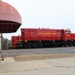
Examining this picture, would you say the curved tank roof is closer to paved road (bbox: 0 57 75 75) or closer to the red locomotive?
paved road (bbox: 0 57 75 75)

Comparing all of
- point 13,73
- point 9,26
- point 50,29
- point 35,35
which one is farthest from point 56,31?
point 13,73


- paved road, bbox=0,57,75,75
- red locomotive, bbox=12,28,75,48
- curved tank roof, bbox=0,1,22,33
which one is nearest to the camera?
paved road, bbox=0,57,75,75

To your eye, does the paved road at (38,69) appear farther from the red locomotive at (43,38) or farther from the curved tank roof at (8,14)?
the red locomotive at (43,38)

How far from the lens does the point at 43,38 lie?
49.7 metres

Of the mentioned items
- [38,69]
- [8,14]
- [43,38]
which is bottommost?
[38,69]

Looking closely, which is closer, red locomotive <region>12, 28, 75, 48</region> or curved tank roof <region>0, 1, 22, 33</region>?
curved tank roof <region>0, 1, 22, 33</region>

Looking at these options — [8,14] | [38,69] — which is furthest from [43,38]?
[38,69]

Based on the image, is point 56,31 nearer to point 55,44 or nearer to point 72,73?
point 55,44

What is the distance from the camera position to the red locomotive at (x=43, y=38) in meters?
47.9

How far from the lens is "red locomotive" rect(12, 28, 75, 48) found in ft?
157

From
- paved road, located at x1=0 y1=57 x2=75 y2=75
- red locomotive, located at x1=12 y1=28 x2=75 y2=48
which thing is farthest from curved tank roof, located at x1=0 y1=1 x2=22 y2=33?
red locomotive, located at x1=12 y1=28 x2=75 y2=48

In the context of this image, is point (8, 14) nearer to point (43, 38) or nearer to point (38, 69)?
point (38, 69)

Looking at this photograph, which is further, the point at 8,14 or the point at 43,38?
the point at 43,38

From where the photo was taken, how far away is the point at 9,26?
19844 millimetres
